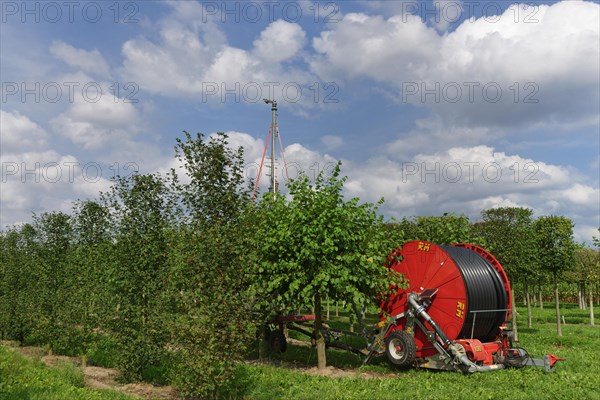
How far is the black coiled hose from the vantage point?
1387cm

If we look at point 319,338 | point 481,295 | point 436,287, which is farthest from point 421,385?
point 319,338

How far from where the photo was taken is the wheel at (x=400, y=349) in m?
14.0

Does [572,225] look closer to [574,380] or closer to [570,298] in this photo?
[574,380]

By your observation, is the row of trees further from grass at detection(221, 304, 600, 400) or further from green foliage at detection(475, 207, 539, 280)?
green foliage at detection(475, 207, 539, 280)

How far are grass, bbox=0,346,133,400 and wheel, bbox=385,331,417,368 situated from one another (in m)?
7.79

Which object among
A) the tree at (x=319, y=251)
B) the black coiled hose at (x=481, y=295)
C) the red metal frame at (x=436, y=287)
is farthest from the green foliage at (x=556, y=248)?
the tree at (x=319, y=251)

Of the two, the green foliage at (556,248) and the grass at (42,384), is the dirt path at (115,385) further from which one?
the green foliage at (556,248)

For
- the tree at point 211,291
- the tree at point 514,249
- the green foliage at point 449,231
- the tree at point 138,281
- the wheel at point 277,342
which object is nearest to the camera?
the tree at point 211,291

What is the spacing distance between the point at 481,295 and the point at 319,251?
16.7 feet

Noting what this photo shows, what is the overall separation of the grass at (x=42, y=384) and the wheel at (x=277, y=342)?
6927 millimetres

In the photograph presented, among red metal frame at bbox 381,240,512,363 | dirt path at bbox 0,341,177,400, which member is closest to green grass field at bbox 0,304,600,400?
dirt path at bbox 0,341,177,400

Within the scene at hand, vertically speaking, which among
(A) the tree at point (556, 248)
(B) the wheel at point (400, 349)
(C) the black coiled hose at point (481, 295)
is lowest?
(B) the wheel at point (400, 349)

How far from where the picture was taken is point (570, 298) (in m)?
62.6

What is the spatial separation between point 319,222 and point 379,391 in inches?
204
